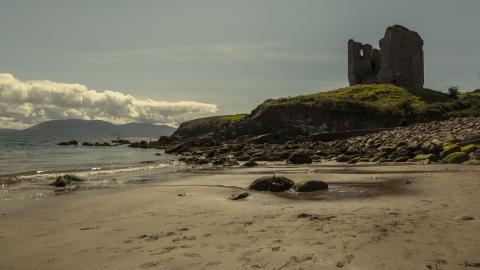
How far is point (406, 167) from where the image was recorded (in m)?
18.9

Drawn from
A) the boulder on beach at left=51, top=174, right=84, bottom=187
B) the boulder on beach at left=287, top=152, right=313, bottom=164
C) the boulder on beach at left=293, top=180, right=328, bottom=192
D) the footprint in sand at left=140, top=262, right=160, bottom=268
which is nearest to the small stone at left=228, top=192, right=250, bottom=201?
the boulder on beach at left=293, top=180, right=328, bottom=192

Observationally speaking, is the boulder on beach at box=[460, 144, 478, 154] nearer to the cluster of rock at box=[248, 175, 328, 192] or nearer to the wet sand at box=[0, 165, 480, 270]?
the wet sand at box=[0, 165, 480, 270]

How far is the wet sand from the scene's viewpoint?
5930 mm

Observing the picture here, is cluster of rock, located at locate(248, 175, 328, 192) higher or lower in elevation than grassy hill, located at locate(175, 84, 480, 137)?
lower

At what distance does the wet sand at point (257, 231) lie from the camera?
5.93 metres

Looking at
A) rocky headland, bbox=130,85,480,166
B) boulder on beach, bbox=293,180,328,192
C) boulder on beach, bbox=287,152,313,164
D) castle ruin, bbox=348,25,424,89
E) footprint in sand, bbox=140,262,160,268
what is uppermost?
castle ruin, bbox=348,25,424,89

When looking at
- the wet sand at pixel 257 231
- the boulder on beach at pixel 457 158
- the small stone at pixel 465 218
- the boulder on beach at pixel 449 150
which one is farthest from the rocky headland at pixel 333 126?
the small stone at pixel 465 218

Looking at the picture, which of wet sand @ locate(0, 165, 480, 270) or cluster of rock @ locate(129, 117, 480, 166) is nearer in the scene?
wet sand @ locate(0, 165, 480, 270)

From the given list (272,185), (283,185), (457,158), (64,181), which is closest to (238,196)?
(272,185)

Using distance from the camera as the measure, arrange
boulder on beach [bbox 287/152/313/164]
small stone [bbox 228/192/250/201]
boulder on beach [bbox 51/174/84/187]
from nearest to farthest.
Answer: small stone [bbox 228/192/250/201]
boulder on beach [bbox 51/174/84/187]
boulder on beach [bbox 287/152/313/164]

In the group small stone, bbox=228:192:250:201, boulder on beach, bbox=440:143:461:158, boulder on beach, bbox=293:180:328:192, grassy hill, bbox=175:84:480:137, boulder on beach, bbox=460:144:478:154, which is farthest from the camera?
grassy hill, bbox=175:84:480:137

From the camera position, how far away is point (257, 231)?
7.56 m

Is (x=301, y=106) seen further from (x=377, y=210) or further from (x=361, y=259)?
(x=361, y=259)

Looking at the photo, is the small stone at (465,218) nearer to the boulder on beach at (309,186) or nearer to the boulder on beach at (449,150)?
Answer: the boulder on beach at (309,186)
